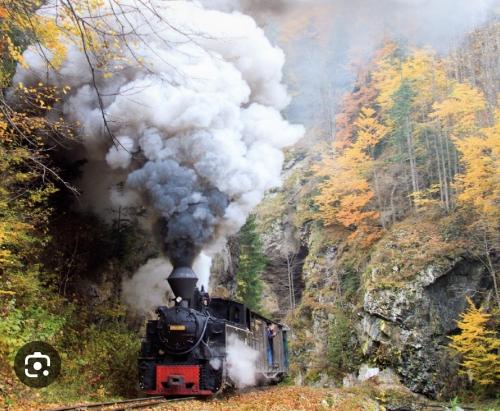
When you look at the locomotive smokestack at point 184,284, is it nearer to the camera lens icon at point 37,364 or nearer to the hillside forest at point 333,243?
the hillside forest at point 333,243

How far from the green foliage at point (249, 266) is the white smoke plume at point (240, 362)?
9734 mm

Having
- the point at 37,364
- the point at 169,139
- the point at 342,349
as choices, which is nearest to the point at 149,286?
the point at 169,139

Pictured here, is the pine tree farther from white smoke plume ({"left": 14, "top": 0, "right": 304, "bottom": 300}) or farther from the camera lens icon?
the camera lens icon

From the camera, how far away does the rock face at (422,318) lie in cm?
1766

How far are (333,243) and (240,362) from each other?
51.9 feet

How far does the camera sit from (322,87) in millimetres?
39938

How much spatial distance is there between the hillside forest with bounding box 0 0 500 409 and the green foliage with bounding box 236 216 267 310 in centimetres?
8

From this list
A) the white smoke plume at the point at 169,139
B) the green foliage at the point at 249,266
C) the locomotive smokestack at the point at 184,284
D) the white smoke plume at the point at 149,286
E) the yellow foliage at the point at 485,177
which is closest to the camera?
the locomotive smokestack at the point at 184,284

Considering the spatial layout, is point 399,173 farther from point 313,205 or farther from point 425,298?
point 425,298

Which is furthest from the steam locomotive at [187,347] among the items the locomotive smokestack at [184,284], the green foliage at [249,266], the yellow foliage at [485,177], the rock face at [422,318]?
the green foliage at [249,266]

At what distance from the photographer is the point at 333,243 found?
26.3m

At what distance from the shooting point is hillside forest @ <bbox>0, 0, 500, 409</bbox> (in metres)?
9.92

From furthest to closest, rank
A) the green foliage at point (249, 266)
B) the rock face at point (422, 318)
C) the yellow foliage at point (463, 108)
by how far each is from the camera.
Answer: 1. the green foliage at point (249, 266)
2. the yellow foliage at point (463, 108)
3. the rock face at point (422, 318)

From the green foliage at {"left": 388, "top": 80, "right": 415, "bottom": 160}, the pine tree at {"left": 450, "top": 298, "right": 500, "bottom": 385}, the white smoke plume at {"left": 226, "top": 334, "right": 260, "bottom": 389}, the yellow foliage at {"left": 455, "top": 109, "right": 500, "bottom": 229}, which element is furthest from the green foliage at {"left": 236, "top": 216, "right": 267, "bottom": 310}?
the white smoke plume at {"left": 226, "top": 334, "right": 260, "bottom": 389}
